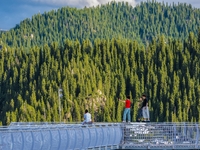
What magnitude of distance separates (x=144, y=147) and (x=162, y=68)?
415 ft

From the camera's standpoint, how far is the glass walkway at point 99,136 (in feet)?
88.9

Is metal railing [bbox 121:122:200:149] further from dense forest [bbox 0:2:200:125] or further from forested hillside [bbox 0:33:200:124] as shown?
dense forest [bbox 0:2:200:125]

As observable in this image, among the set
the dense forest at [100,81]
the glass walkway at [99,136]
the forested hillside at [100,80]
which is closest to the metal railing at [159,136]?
the glass walkway at [99,136]

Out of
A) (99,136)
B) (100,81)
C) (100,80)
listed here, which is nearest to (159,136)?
(99,136)

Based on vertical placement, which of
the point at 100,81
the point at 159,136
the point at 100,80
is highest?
the point at 100,80

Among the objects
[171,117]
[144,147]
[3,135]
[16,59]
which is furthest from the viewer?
[16,59]

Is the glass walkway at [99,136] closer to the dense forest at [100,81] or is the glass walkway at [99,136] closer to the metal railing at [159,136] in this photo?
the metal railing at [159,136]

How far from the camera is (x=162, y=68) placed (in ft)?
546

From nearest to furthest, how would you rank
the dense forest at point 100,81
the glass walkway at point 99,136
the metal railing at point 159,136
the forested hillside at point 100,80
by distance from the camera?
the glass walkway at point 99,136 → the metal railing at point 159,136 → the dense forest at point 100,81 → the forested hillside at point 100,80

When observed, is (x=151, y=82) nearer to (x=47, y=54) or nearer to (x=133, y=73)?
(x=133, y=73)

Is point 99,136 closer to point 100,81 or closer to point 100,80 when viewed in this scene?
point 100,81

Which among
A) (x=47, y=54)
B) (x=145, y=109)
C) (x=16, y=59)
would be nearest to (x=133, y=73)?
(x=47, y=54)

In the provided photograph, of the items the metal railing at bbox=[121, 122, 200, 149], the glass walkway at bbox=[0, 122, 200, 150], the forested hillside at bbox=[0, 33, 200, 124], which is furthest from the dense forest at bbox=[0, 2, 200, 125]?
the glass walkway at bbox=[0, 122, 200, 150]

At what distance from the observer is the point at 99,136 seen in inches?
1452
